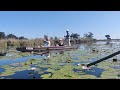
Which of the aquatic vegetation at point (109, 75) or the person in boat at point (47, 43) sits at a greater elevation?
the person in boat at point (47, 43)

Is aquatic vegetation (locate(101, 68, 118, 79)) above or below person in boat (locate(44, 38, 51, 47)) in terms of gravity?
below

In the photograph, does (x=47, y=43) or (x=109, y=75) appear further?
(x=47, y=43)

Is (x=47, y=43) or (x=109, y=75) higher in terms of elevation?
(x=47, y=43)

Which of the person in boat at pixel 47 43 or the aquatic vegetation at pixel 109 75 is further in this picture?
the person in boat at pixel 47 43

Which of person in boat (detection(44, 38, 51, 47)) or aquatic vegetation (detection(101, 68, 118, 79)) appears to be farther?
person in boat (detection(44, 38, 51, 47))
